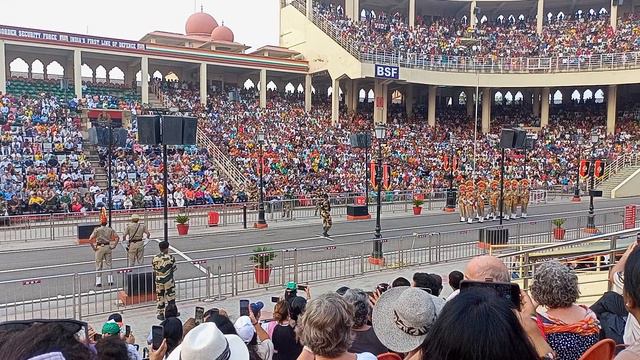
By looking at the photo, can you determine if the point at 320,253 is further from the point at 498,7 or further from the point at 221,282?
the point at 498,7

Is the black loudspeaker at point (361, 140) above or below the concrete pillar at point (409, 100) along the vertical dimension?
below

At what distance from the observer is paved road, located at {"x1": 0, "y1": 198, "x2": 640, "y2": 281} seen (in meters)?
16.1

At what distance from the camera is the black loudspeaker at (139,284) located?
11359 mm

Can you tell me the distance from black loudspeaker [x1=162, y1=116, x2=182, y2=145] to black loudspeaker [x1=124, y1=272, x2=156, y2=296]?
2976 mm

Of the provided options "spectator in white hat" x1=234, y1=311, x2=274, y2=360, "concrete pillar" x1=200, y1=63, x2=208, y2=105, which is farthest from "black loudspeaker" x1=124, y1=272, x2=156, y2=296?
"concrete pillar" x1=200, y1=63, x2=208, y2=105

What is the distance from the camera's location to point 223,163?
106 feet

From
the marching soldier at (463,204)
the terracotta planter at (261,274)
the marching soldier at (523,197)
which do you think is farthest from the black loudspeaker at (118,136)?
the marching soldier at (523,197)

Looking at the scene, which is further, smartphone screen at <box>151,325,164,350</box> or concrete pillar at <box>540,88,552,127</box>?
concrete pillar at <box>540,88,552,127</box>

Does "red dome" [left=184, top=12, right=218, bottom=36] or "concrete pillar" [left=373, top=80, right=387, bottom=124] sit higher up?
"red dome" [left=184, top=12, right=218, bottom=36]

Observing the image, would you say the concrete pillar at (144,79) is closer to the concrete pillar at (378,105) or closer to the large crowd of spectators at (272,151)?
the large crowd of spectators at (272,151)

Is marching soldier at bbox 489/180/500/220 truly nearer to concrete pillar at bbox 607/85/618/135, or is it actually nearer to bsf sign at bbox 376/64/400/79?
bsf sign at bbox 376/64/400/79

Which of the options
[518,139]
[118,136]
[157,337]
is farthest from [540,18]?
[157,337]

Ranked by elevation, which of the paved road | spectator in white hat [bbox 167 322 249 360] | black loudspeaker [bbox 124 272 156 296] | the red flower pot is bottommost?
the paved road

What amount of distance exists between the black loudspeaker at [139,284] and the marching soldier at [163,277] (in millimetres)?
914
